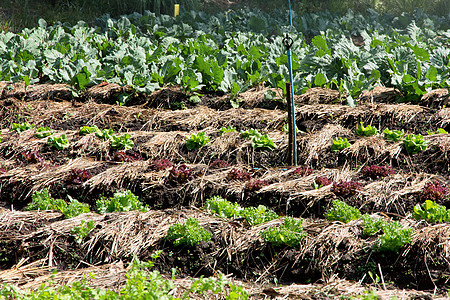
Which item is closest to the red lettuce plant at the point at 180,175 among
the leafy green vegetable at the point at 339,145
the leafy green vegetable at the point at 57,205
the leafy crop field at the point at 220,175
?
the leafy crop field at the point at 220,175

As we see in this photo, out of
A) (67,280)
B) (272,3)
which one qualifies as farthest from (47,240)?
(272,3)

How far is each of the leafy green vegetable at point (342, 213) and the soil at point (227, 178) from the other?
0.44 feet

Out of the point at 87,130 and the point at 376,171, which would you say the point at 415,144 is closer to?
the point at 376,171

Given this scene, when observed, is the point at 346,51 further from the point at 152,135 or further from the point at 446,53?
the point at 152,135

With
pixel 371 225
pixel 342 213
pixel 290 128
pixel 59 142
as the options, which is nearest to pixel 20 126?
pixel 59 142

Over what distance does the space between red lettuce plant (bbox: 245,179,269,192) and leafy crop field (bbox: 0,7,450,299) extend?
0.01m

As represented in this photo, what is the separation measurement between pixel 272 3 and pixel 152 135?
1138cm

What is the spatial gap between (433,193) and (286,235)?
4.69ft

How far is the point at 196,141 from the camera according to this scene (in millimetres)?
4898

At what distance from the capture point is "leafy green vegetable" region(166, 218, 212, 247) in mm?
3115

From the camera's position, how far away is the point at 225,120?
5688 millimetres

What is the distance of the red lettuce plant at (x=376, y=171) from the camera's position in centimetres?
414

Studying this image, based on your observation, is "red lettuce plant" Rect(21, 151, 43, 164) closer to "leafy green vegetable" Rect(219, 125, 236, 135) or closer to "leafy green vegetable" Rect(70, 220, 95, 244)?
"leafy green vegetable" Rect(70, 220, 95, 244)

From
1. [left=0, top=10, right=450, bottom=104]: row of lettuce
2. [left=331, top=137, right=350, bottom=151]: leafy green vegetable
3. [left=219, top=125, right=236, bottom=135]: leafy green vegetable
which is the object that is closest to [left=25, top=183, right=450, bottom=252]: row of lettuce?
[left=331, top=137, right=350, bottom=151]: leafy green vegetable
